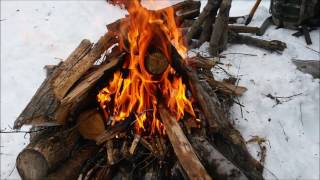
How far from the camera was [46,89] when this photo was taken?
14.0 feet

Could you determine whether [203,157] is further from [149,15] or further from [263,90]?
[263,90]

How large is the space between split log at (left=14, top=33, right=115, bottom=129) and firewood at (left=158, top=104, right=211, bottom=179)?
106 cm

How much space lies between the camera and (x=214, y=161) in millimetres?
3828

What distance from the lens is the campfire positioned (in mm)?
→ 3920

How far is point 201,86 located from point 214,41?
2.46m

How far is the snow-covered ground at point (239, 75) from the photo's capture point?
16.5ft

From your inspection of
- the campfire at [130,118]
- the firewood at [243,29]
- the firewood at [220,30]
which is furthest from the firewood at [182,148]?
the firewood at [243,29]

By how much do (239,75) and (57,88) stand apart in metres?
3.33

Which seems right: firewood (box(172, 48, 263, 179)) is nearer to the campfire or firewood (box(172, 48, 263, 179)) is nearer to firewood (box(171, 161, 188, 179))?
the campfire

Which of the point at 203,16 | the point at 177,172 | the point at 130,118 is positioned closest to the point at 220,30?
the point at 203,16

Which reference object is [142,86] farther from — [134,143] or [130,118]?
[134,143]

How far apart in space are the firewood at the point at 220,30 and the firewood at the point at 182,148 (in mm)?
2843

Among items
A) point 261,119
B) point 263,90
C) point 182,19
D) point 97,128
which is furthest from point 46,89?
point 182,19

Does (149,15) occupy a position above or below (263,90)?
above
